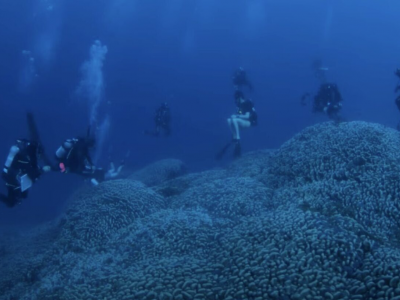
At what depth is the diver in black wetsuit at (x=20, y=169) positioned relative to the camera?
7230mm

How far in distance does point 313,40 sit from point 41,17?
214ft

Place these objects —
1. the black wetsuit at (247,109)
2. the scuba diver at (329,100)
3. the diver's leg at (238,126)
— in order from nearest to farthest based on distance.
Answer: the diver's leg at (238,126) < the black wetsuit at (247,109) < the scuba diver at (329,100)

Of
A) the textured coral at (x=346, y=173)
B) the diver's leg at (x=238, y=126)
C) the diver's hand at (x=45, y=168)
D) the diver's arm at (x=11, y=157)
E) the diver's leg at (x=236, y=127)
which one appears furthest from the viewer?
the diver's leg at (x=238, y=126)

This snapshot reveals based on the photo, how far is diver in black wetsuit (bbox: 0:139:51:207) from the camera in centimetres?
723

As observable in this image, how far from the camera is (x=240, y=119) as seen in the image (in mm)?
10875

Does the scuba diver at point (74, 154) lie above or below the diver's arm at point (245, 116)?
below

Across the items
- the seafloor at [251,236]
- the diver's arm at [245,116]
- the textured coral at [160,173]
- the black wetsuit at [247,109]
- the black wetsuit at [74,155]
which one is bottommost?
the seafloor at [251,236]

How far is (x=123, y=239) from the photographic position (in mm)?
5457

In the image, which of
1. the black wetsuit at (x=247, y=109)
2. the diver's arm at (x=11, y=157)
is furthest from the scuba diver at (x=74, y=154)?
the black wetsuit at (x=247, y=109)

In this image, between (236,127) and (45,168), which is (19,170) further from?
(236,127)

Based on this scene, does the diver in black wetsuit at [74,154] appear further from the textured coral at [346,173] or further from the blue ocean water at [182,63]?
the blue ocean water at [182,63]

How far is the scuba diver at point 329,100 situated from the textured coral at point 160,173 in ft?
18.0

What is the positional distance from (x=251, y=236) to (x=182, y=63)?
80.7 metres

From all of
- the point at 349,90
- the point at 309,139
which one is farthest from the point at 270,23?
the point at 309,139
